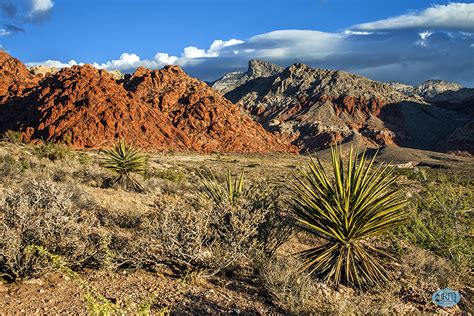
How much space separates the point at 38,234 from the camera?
234 inches

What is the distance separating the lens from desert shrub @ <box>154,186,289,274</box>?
6.38 m

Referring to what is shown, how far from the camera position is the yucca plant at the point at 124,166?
15.8m

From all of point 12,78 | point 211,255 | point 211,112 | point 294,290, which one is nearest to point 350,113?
point 211,112

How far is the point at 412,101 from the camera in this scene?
436 ft

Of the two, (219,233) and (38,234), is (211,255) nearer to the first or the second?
(219,233)

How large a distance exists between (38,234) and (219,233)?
294cm

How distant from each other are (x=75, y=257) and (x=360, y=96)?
127169 mm

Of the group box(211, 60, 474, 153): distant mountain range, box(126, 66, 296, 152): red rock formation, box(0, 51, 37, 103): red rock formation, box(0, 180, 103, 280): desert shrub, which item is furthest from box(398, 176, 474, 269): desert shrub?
box(211, 60, 474, 153): distant mountain range

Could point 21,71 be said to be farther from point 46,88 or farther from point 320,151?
point 320,151

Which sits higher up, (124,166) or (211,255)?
(124,166)

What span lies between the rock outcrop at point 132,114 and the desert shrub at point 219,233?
2067 inches

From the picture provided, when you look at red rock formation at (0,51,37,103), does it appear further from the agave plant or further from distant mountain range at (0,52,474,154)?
the agave plant

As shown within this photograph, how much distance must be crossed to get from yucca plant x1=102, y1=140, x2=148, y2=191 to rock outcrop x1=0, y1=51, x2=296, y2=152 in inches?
1625

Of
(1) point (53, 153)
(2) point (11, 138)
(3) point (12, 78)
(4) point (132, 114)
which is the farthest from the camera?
(3) point (12, 78)
